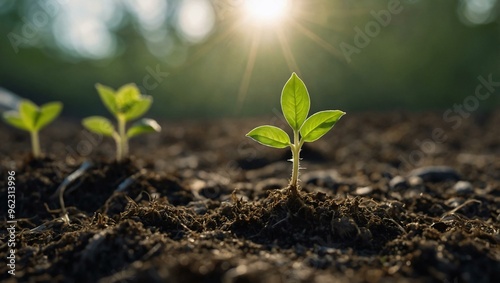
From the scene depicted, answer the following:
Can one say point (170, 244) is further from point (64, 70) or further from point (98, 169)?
point (64, 70)

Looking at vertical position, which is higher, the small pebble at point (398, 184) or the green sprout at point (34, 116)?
the green sprout at point (34, 116)

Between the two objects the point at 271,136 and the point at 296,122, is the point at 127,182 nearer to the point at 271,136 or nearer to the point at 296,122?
the point at 271,136

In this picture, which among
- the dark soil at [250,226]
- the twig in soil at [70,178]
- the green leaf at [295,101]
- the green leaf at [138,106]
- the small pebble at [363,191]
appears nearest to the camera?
the dark soil at [250,226]

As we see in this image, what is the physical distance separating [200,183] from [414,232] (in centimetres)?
159

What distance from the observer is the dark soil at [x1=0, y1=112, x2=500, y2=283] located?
4.84ft

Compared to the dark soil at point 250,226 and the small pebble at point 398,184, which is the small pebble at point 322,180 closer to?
the dark soil at point 250,226

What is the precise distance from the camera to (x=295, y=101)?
193 centimetres

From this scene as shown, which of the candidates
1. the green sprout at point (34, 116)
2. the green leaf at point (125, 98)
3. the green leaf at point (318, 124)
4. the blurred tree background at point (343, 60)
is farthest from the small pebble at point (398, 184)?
the blurred tree background at point (343, 60)

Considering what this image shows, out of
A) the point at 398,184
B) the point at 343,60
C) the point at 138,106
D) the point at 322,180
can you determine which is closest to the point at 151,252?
the point at 138,106

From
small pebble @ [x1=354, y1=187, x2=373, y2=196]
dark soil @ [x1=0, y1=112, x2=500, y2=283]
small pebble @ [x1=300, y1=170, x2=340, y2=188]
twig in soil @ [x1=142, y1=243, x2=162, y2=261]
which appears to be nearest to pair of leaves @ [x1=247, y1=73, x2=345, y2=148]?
dark soil @ [x1=0, y1=112, x2=500, y2=283]

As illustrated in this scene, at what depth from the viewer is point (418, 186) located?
2.97 m

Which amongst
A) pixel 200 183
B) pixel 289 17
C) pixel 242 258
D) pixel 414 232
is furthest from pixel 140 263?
pixel 289 17

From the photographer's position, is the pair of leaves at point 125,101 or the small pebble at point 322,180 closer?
the pair of leaves at point 125,101

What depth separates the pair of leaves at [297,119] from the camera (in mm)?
1907
